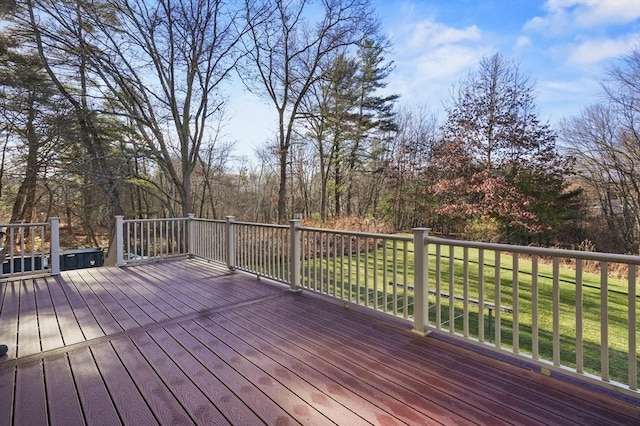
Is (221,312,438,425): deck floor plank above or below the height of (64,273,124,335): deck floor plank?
below

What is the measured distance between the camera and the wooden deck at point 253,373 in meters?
1.69

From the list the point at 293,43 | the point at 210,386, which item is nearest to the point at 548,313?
the point at 210,386

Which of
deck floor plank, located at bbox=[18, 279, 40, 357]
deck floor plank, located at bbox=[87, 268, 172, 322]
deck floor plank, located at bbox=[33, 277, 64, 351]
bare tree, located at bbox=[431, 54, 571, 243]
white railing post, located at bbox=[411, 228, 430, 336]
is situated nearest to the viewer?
deck floor plank, located at bbox=[18, 279, 40, 357]

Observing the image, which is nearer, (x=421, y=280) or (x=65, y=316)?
(x=421, y=280)

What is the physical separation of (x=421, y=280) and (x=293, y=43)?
10.2m

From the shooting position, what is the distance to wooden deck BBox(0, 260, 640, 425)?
1690 millimetres

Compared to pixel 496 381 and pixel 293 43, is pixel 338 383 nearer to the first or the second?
pixel 496 381

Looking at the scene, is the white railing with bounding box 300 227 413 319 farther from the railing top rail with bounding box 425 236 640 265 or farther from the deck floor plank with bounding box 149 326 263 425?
the deck floor plank with bounding box 149 326 263 425

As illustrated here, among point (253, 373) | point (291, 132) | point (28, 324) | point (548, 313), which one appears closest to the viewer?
point (253, 373)

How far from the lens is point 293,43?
10.6 m

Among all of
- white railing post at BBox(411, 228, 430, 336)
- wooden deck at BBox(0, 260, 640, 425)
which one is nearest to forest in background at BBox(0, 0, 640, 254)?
wooden deck at BBox(0, 260, 640, 425)

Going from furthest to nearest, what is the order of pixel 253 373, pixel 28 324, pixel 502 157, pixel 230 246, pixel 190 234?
pixel 502 157
pixel 190 234
pixel 230 246
pixel 28 324
pixel 253 373

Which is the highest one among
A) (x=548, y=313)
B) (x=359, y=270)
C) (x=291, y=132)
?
(x=291, y=132)

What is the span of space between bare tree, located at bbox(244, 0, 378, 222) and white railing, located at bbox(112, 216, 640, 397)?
6.49 m
